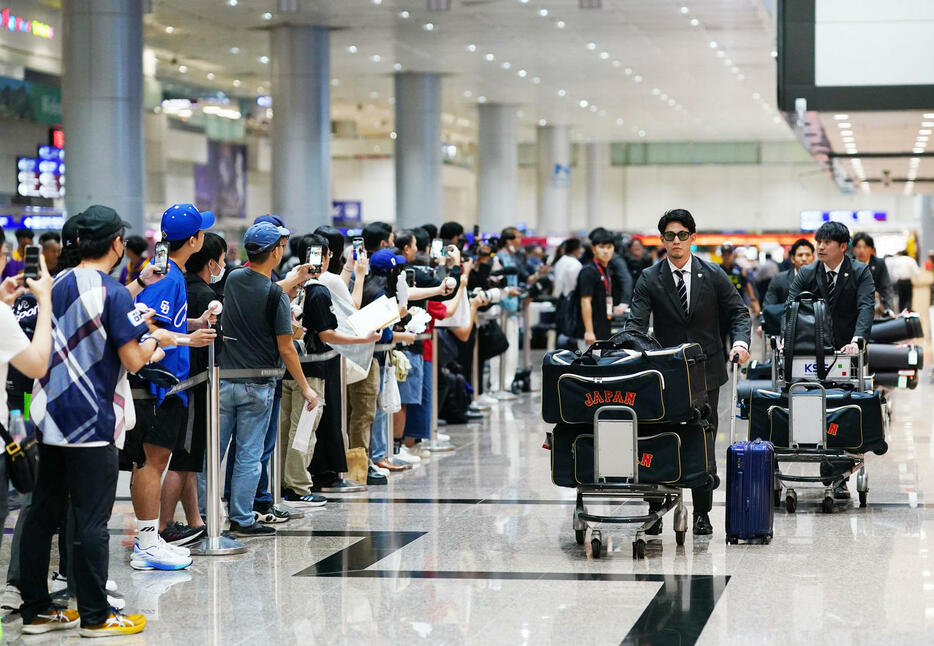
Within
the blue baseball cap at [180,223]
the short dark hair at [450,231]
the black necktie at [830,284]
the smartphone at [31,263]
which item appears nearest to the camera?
the smartphone at [31,263]

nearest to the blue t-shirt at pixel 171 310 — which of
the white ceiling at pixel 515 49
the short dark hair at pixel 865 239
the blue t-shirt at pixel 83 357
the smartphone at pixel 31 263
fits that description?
the blue t-shirt at pixel 83 357

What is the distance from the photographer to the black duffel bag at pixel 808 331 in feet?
25.8

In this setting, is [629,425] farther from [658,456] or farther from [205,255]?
[205,255]

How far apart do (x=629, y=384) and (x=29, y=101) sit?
2215 centimetres

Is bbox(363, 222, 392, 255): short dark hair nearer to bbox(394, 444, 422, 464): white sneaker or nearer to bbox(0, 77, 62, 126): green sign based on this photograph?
bbox(394, 444, 422, 464): white sneaker

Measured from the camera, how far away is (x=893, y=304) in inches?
461

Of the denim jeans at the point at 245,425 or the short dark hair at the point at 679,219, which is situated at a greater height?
the short dark hair at the point at 679,219

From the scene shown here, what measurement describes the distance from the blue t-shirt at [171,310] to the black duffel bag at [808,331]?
3773mm

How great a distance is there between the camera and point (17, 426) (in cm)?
451

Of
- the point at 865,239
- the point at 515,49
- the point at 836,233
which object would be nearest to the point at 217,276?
the point at 836,233

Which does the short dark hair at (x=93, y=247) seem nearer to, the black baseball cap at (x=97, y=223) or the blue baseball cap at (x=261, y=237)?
the black baseball cap at (x=97, y=223)

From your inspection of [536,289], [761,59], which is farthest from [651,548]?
[761,59]

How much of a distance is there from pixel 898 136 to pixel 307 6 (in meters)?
11.8

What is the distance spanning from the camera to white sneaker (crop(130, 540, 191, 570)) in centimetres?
635
